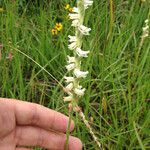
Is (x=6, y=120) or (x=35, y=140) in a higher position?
(x=6, y=120)

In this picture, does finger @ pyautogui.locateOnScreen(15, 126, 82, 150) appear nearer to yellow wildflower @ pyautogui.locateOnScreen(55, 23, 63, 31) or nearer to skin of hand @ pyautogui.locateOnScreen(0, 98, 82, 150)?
skin of hand @ pyautogui.locateOnScreen(0, 98, 82, 150)

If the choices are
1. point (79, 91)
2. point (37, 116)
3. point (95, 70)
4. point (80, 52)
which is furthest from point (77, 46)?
point (95, 70)

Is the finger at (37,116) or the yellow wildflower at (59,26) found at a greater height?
the yellow wildflower at (59,26)

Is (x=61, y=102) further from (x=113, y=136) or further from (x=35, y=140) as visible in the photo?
(x=35, y=140)

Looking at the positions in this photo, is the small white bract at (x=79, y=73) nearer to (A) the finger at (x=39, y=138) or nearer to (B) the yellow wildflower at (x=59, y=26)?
(A) the finger at (x=39, y=138)

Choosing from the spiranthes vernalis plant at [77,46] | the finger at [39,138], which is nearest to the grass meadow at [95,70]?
the finger at [39,138]

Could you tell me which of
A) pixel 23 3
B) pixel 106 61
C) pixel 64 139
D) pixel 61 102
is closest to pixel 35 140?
pixel 64 139
